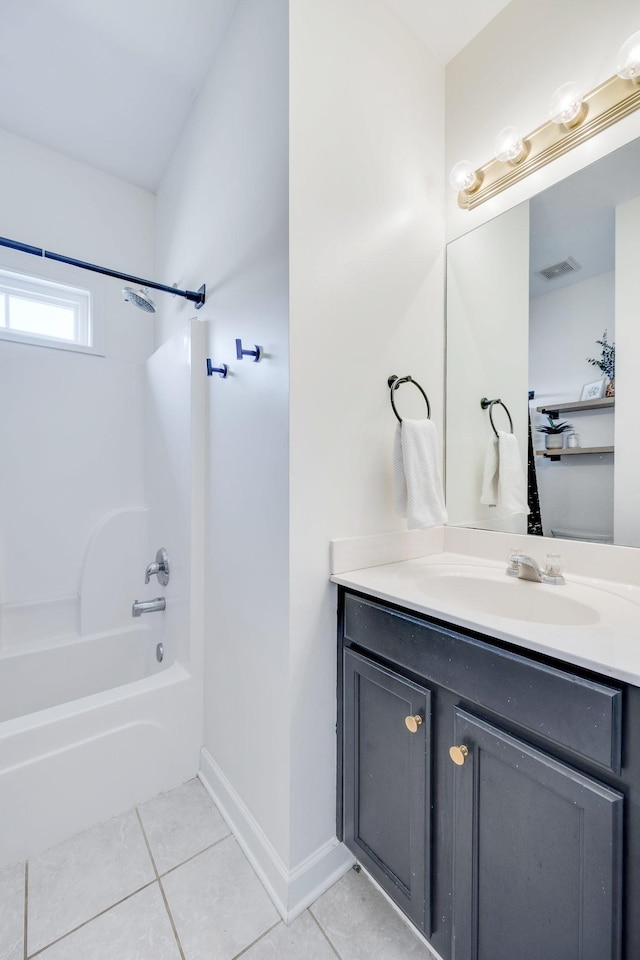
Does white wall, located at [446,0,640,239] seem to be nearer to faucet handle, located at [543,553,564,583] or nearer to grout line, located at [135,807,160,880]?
faucet handle, located at [543,553,564,583]

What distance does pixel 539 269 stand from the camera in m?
1.27

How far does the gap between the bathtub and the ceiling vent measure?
6.23 ft

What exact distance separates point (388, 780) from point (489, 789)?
12.7 inches

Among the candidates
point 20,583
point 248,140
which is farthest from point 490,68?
point 20,583

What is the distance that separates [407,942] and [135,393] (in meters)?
2.40

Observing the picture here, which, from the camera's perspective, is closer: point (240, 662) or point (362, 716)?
point (362, 716)

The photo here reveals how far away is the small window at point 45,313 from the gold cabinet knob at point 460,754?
7.64 ft

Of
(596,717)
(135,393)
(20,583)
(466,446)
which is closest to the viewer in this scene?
(596,717)

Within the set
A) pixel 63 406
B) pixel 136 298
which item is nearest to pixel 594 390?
pixel 136 298

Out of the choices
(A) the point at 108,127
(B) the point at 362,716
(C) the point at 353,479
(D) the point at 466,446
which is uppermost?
(A) the point at 108,127

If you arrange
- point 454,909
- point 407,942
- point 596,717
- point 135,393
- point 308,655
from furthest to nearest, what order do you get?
1. point 135,393
2. point 308,655
3. point 407,942
4. point 454,909
5. point 596,717

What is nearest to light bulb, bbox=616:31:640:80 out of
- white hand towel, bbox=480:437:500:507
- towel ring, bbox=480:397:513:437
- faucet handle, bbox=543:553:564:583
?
towel ring, bbox=480:397:513:437

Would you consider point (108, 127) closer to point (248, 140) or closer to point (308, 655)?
point (248, 140)

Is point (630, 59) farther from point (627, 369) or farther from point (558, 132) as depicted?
point (627, 369)
